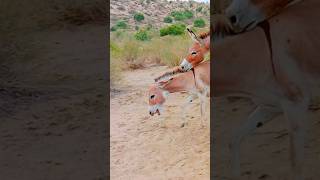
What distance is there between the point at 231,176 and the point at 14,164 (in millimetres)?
2136

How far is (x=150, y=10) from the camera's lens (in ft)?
123

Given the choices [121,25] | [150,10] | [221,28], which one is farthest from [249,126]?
[150,10]

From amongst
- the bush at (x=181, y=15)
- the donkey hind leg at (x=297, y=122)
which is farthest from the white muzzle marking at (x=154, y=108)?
the bush at (x=181, y=15)

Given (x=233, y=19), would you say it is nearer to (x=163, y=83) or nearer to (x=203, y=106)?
(x=163, y=83)

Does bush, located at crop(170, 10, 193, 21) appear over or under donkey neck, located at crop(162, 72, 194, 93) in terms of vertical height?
over

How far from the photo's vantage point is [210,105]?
6.13 meters

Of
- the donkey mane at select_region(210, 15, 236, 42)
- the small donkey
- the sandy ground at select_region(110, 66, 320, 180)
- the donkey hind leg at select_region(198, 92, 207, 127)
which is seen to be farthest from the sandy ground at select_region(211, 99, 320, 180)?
the donkey mane at select_region(210, 15, 236, 42)

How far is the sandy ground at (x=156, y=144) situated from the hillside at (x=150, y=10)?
24.3m

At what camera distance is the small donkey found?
4996mm

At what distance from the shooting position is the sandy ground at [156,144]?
4785 mm

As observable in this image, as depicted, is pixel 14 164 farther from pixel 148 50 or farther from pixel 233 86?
pixel 148 50

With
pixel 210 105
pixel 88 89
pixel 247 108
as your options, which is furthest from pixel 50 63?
pixel 247 108

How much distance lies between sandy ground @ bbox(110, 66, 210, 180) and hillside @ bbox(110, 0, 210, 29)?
24305mm

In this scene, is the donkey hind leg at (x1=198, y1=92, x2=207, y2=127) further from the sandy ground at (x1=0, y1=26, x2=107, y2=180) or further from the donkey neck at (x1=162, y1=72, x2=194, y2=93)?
the sandy ground at (x1=0, y1=26, x2=107, y2=180)
